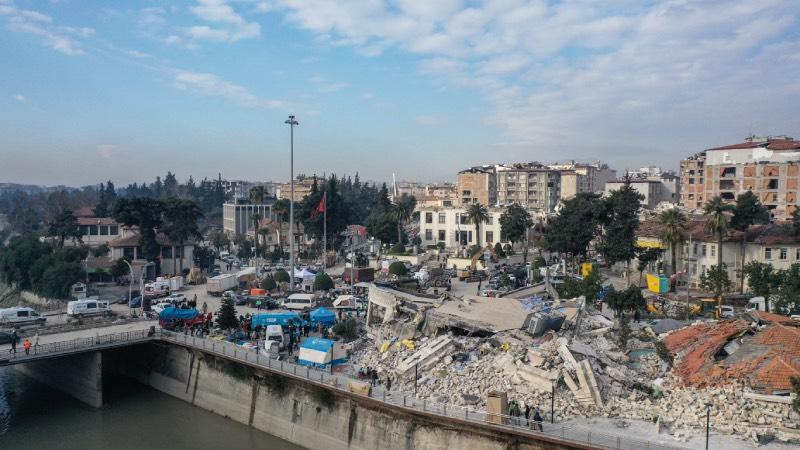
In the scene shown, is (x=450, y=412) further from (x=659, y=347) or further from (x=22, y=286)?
(x=22, y=286)

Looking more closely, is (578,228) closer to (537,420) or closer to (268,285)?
(268,285)

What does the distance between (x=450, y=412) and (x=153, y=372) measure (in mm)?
19956

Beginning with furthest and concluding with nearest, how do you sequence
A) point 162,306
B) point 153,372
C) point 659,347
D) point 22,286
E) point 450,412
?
point 22,286 → point 162,306 → point 153,372 → point 659,347 → point 450,412

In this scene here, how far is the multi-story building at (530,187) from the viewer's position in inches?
4158

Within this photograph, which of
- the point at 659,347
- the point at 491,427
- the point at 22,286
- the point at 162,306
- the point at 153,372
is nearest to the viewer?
the point at 491,427

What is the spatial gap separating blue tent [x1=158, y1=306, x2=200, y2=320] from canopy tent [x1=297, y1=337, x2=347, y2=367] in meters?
10.1

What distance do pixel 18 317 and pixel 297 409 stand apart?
2221cm

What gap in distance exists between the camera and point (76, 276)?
5431 cm

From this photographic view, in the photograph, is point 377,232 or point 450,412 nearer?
point 450,412

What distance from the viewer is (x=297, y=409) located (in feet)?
92.4

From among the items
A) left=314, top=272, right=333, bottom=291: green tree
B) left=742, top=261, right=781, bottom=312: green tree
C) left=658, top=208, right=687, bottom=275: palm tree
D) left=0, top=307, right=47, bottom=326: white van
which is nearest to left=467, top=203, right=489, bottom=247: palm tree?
left=314, top=272, right=333, bottom=291: green tree

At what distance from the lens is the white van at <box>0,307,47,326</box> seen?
38.9 metres

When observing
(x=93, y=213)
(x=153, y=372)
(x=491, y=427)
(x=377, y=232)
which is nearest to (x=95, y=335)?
(x=153, y=372)

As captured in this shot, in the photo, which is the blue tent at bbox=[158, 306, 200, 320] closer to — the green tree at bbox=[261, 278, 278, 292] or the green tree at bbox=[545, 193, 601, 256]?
the green tree at bbox=[261, 278, 278, 292]
